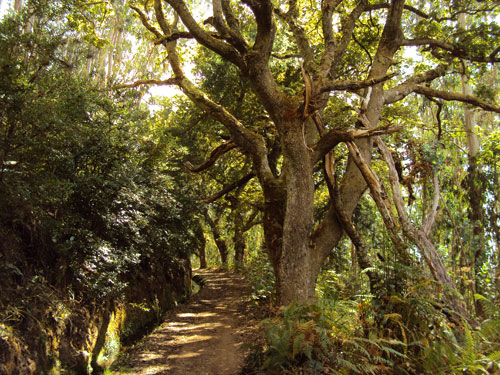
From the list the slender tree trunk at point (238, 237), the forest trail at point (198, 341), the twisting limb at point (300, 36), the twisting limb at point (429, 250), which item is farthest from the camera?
the slender tree trunk at point (238, 237)

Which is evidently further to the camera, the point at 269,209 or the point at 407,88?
the point at 407,88

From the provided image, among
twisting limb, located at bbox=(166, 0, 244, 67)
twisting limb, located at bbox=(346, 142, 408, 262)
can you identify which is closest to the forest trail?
twisting limb, located at bbox=(346, 142, 408, 262)

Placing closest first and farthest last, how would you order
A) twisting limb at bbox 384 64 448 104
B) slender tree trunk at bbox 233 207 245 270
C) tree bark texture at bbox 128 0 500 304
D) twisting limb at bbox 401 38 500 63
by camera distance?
tree bark texture at bbox 128 0 500 304 < twisting limb at bbox 401 38 500 63 < twisting limb at bbox 384 64 448 104 < slender tree trunk at bbox 233 207 245 270

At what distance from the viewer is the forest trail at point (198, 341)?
6496mm

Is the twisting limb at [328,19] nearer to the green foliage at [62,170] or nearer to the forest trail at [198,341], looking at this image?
the green foliage at [62,170]

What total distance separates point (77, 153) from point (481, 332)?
Result: 6514 mm

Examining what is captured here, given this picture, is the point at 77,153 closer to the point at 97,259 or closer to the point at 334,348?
the point at 97,259

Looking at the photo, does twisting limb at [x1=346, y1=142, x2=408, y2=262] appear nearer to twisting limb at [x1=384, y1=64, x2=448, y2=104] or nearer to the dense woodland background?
the dense woodland background

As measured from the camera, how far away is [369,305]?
5.02 metres

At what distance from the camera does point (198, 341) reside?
8227mm

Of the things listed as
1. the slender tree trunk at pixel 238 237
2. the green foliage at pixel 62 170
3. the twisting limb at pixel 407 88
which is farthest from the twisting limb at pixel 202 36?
the slender tree trunk at pixel 238 237

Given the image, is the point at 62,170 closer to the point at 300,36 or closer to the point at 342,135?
the point at 342,135

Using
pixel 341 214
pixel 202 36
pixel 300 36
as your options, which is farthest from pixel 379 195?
pixel 202 36

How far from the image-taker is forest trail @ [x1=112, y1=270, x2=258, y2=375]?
650 cm
